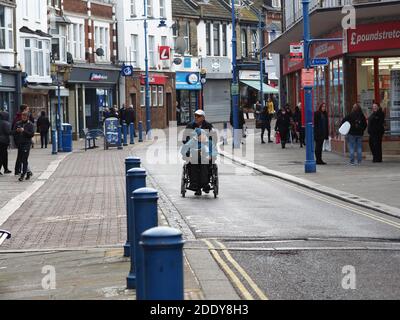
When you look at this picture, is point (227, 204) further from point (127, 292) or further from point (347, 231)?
point (127, 292)

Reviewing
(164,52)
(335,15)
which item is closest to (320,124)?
(335,15)

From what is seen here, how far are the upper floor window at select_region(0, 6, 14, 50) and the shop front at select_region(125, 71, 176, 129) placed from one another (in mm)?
18480

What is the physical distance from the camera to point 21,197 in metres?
20.6

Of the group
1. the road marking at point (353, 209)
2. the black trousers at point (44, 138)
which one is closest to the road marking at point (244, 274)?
the road marking at point (353, 209)

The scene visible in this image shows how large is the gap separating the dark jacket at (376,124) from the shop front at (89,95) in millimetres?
30175

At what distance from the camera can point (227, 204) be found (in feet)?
59.0

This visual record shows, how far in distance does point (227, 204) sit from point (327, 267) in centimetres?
739

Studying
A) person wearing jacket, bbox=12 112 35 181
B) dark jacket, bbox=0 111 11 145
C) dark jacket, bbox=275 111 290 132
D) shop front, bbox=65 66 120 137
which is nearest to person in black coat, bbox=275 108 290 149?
dark jacket, bbox=275 111 290 132

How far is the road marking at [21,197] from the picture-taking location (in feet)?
56.4

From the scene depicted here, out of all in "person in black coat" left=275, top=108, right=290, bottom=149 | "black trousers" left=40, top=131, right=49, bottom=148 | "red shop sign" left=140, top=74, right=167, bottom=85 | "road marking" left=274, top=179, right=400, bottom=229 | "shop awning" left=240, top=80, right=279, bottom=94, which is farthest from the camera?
"shop awning" left=240, top=80, right=279, bottom=94

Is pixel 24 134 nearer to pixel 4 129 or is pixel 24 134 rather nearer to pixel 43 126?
pixel 4 129

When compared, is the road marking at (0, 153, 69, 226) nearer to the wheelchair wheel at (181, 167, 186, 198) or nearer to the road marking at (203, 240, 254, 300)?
the wheelchair wheel at (181, 167, 186, 198)

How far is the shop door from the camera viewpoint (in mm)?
79625

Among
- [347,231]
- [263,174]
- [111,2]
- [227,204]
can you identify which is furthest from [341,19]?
[111,2]
